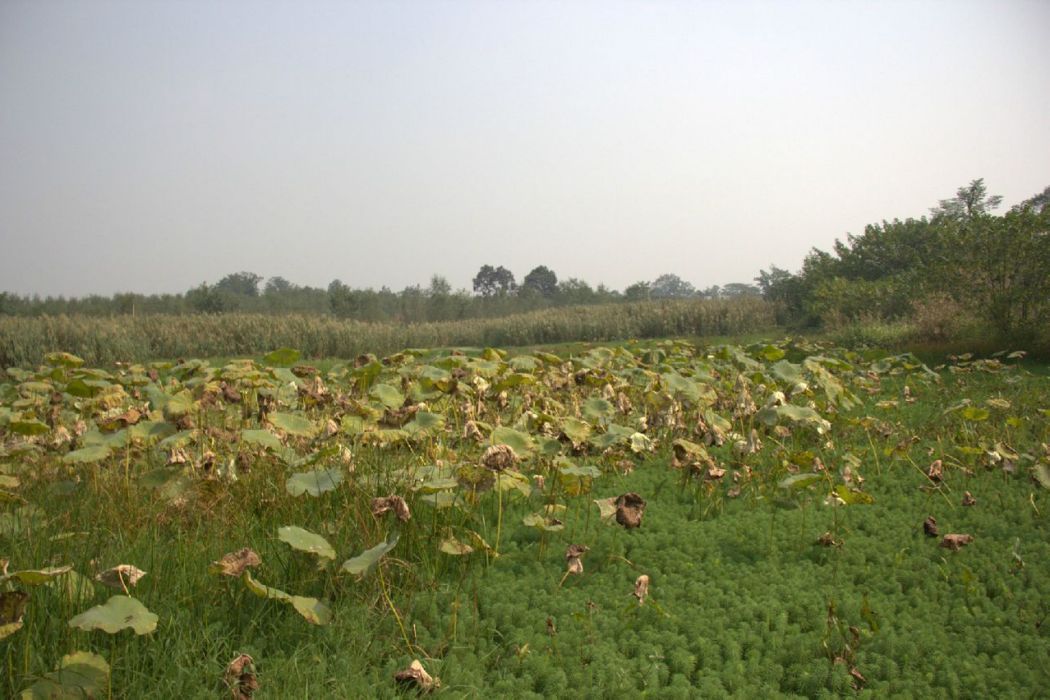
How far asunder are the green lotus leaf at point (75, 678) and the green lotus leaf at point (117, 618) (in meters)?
0.08

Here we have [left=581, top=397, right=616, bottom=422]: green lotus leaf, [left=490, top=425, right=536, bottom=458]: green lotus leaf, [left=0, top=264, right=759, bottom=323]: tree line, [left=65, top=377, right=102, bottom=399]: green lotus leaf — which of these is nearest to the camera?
[left=490, top=425, right=536, bottom=458]: green lotus leaf

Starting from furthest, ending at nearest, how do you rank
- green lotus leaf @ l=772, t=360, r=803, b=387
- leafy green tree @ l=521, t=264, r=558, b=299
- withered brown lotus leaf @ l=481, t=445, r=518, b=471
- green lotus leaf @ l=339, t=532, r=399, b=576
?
leafy green tree @ l=521, t=264, r=558, b=299
green lotus leaf @ l=772, t=360, r=803, b=387
withered brown lotus leaf @ l=481, t=445, r=518, b=471
green lotus leaf @ l=339, t=532, r=399, b=576

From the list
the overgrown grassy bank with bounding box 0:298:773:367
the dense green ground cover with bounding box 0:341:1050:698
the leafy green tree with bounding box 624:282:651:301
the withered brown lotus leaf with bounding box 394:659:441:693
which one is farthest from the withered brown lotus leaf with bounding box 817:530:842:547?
the leafy green tree with bounding box 624:282:651:301

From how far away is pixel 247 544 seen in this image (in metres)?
2.72

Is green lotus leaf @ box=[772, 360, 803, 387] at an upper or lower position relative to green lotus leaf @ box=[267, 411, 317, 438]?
upper

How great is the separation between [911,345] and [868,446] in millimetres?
7944

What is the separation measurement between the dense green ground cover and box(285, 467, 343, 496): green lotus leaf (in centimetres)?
2

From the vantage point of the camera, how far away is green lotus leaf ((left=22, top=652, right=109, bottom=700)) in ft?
5.82

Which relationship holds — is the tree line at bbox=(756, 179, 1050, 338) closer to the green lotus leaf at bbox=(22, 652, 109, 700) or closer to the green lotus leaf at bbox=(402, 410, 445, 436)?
the green lotus leaf at bbox=(402, 410, 445, 436)

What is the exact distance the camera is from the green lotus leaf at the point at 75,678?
69.9 inches

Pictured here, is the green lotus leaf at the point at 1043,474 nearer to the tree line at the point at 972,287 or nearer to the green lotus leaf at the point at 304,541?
the green lotus leaf at the point at 304,541

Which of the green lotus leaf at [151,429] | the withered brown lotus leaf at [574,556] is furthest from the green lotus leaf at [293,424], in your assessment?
the withered brown lotus leaf at [574,556]

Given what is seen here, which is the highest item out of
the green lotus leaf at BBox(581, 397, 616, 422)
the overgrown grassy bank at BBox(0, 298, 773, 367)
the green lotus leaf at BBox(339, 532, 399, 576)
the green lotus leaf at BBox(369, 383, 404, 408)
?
the overgrown grassy bank at BBox(0, 298, 773, 367)

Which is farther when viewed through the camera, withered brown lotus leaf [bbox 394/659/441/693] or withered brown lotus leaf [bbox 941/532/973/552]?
withered brown lotus leaf [bbox 941/532/973/552]
